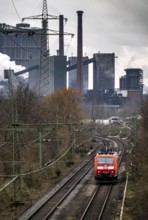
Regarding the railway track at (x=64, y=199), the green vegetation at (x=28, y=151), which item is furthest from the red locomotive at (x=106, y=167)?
the green vegetation at (x=28, y=151)

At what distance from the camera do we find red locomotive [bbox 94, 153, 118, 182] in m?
29.9

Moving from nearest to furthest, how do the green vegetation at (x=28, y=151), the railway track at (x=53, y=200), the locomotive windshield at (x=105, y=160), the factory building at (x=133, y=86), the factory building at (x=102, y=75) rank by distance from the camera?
the railway track at (x=53, y=200), the green vegetation at (x=28, y=151), the locomotive windshield at (x=105, y=160), the factory building at (x=102, y=75), the factory building at (x=133, y=86)

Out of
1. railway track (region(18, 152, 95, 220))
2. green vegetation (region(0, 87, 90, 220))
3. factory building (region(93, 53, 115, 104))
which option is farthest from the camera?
factory building (region(93, 53, 115, 104))

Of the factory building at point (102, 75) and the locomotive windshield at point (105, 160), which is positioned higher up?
the factory building at point (102, 75)

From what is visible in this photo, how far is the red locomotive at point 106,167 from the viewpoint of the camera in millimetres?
29922

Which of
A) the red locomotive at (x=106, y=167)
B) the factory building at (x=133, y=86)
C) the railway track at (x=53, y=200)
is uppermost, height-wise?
the factory building at (x=133, y=86)

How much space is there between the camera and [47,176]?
3353 cm

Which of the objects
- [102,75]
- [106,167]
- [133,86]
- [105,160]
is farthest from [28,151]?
[133,86]

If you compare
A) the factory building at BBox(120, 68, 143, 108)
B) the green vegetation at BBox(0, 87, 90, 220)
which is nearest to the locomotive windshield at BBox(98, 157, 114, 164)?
the green vegetation at BBox(0, 87, 90, 220)

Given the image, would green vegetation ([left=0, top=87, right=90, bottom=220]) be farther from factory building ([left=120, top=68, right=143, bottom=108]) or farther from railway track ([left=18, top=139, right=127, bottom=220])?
factory building ([left=120, top=68, right=143, bottom=108])

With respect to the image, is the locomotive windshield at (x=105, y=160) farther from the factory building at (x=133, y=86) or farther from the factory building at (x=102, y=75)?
the factory building at (x=133, y=86)

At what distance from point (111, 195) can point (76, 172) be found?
11569 millimetres

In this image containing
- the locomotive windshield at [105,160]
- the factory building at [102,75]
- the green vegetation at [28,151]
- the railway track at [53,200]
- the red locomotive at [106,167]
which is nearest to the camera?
the railway track at [53,200]

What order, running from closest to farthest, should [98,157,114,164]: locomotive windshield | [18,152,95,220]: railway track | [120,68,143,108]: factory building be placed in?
1. [18,152,95,220]: railway track
2. [98,157,114,164]: locomotive windshield
3. [120,68,143,108]: factory building
